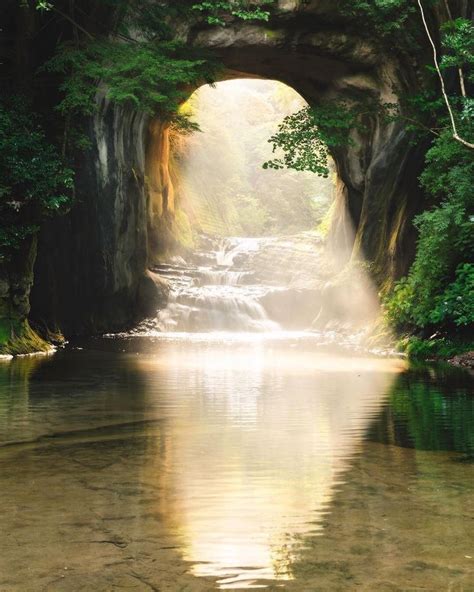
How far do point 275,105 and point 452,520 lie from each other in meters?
72.9

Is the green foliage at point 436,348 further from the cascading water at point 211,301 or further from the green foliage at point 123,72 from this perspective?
the cascading water at point 211,301

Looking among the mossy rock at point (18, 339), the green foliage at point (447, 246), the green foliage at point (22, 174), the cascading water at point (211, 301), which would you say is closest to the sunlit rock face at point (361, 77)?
the green foliage at point (447, 246)

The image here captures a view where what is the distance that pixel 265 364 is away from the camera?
45.9 ft

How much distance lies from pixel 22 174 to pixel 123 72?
9.40 feet

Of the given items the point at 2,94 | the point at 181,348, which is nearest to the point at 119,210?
the point at 181,348

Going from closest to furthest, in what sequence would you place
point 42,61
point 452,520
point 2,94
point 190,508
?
point 452,520 < point 190,508 < point 2,94 < point 42,61

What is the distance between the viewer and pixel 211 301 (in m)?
29.9

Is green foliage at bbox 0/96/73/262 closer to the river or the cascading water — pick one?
the river

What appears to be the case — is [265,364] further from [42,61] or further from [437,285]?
[42,61]

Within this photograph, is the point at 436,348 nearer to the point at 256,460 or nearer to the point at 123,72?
the point at 123,72

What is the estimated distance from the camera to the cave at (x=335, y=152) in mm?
21016

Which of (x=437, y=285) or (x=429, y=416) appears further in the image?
(x=437, y=285)

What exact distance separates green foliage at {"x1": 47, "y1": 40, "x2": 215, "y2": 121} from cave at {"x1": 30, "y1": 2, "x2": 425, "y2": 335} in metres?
5.32

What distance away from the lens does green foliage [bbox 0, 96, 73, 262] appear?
14477mm
